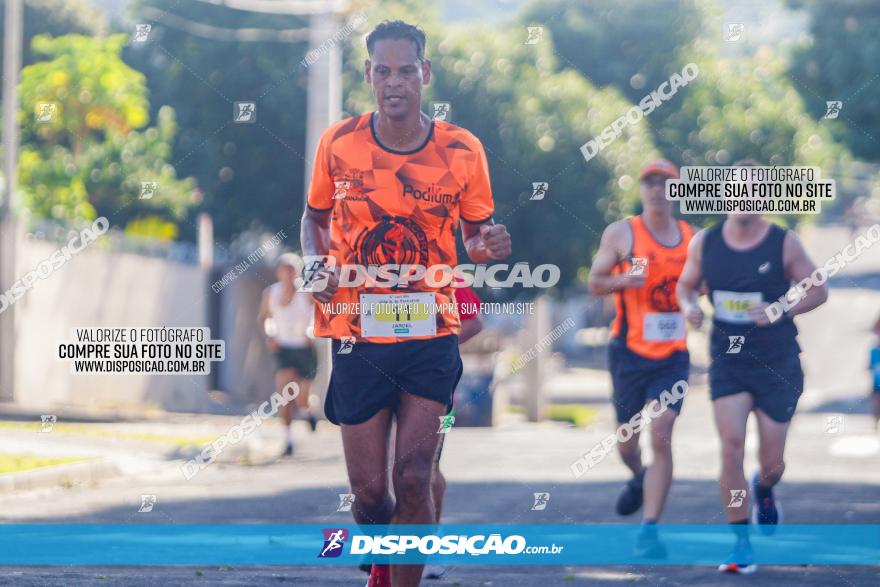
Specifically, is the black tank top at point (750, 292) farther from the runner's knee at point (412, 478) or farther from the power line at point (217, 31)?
the power line at point (217, 31)

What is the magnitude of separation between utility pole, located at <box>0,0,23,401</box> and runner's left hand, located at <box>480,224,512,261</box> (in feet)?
39.7

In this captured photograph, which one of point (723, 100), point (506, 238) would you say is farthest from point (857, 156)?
point (506, 238)

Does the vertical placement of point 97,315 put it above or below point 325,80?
below

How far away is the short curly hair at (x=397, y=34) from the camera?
625 cm

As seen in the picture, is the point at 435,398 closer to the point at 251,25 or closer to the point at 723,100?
the point at 251,25

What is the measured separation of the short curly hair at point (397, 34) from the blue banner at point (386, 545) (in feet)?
5.92

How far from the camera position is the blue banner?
6.92 meters

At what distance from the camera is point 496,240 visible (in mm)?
6090

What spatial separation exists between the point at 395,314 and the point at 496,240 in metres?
0.46
